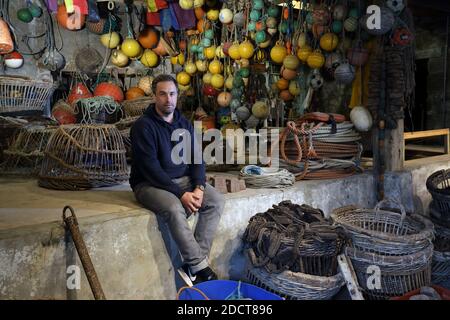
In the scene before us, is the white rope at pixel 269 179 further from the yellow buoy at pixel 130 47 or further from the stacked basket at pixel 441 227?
the yellow buoy at pixel 130 47

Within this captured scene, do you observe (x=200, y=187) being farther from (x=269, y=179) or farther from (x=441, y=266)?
(x=441, y=266)

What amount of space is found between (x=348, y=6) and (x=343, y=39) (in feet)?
1.83

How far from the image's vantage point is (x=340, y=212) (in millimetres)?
4113

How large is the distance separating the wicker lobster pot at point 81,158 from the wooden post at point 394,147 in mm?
3421

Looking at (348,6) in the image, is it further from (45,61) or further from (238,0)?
(45,61)

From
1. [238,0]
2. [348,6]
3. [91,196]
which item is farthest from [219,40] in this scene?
[91,196]

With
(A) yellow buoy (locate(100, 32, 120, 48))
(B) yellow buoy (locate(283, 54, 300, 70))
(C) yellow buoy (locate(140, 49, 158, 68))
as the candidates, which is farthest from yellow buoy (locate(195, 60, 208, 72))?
(B) yellow buoy (locate(283, 54, 300, 70))

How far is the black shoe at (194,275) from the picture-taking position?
3.27m

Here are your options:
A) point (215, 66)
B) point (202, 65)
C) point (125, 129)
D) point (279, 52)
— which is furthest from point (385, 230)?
point (202, 65)

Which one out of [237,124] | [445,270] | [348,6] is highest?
[348,6]

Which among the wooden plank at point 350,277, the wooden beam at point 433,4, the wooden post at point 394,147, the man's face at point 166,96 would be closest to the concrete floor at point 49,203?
the man's face at point 166,96

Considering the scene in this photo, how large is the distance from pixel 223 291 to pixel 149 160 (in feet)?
4.07

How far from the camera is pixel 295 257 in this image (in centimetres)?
329

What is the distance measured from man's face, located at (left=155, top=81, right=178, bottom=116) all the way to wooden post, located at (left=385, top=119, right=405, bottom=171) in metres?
3.13
